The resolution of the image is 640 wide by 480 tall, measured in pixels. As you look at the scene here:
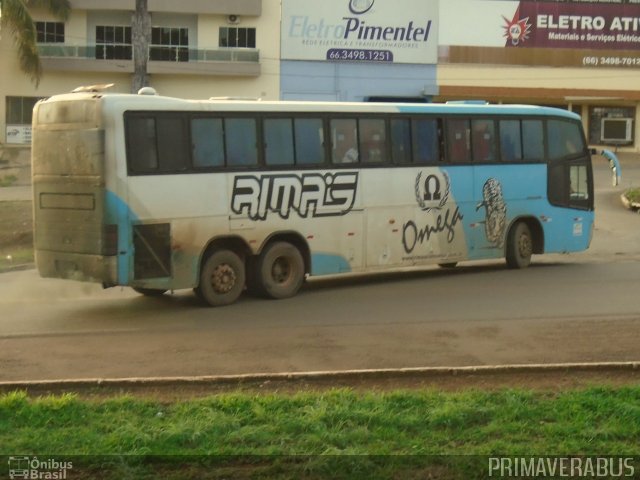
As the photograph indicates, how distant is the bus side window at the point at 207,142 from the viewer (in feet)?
48.8

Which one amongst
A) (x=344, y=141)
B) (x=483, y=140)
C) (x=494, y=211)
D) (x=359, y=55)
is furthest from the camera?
(x=359, y=55)

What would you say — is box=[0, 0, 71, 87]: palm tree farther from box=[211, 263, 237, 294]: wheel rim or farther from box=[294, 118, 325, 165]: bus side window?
box=[211, 263, 237, 294]: wheel rim

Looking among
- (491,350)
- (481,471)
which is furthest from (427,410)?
(491,350)

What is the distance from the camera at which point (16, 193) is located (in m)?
35.5

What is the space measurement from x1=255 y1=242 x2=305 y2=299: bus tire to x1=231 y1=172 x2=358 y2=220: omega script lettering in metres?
0.51

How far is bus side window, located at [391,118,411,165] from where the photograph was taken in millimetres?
17422

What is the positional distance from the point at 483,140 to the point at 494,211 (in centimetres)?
126

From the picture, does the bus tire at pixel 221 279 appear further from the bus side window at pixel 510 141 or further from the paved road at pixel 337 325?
the bus side window at pixel 510 141

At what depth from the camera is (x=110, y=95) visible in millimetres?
13844

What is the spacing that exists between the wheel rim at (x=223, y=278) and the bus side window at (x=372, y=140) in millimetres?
3142

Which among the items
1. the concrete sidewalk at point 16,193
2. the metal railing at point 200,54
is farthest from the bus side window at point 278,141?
the metal railing at point 200,54

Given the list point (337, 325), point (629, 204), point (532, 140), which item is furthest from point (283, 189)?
point (629, 204)

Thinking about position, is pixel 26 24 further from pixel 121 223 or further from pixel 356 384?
pixel 356 384

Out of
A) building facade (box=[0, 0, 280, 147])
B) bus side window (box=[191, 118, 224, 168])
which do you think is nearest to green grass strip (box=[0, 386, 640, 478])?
bus side window (box=[191, 118, 224, 168])
